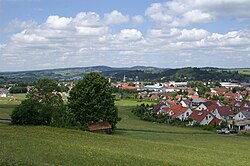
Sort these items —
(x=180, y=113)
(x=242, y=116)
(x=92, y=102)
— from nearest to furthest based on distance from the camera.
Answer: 1. (x=92, y=102)
2. (x=180, y=113)
3. (x=242, y=116)

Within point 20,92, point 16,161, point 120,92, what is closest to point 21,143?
point 16,161

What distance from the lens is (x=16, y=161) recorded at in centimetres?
1712

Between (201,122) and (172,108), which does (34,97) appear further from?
→ (172,108)

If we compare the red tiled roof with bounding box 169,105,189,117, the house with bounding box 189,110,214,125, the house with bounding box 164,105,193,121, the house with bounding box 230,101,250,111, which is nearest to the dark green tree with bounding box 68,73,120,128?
the house with bounding box 189,110,214,125

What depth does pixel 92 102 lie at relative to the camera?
1772 inches

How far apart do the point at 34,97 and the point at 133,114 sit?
1706 inches

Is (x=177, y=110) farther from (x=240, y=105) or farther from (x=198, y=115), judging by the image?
(x=240, y=105)

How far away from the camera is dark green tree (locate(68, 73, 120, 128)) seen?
45.4m

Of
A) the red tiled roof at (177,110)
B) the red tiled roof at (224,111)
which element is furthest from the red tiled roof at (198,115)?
the red tiled roof at (224,111)

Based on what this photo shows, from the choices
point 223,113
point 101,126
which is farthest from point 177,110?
point 101,126

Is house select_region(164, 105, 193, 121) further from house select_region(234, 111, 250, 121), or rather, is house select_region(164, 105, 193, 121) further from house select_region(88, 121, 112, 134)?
house select_region(88, 121, 112, 134)

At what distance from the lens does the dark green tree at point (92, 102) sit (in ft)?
149

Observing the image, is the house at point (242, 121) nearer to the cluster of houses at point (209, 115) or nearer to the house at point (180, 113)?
the cluster of houses at point (209, 115)

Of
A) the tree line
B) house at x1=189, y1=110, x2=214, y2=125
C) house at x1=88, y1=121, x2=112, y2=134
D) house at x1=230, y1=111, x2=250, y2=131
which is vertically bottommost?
house at x1=230, y1=111, x2=250, y2=131
